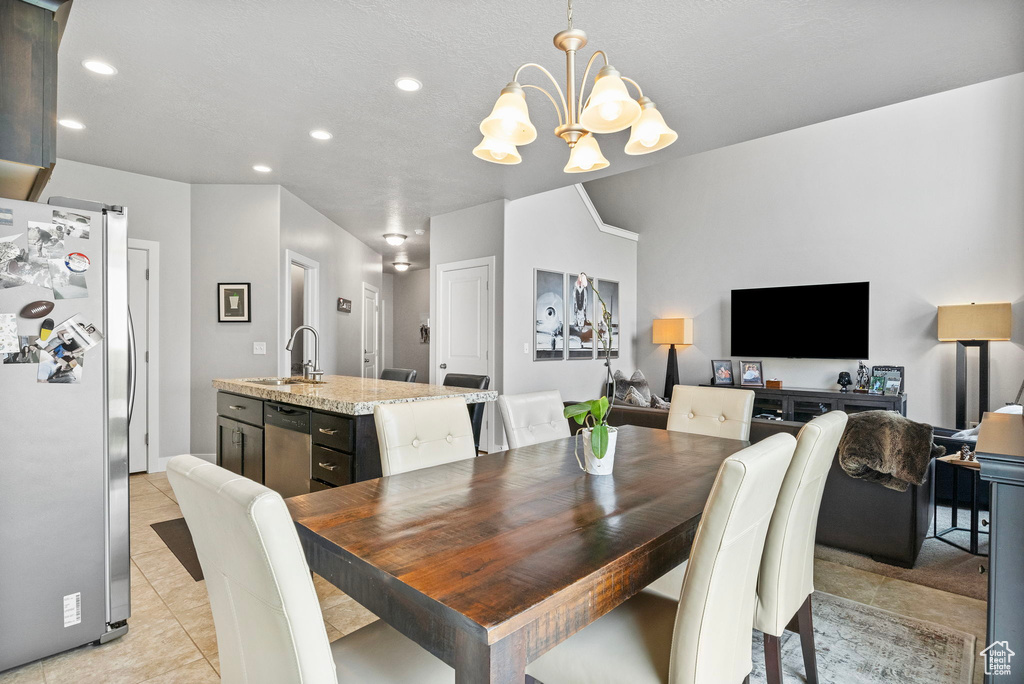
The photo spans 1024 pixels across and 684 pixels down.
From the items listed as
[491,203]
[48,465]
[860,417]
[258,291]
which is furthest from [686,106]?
[258,291]

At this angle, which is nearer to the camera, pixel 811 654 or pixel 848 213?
pixel 811 654

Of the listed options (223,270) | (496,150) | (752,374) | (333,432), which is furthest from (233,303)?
(752,374)

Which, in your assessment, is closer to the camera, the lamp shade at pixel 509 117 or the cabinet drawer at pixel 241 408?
the lamp shade at pixel 509 117

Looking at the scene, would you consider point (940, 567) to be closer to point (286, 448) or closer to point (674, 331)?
point (286, 448)

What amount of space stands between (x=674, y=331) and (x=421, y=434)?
5.32 meters

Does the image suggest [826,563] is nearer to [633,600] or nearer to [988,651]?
[988,651]

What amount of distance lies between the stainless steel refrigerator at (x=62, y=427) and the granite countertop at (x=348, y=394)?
768 mm

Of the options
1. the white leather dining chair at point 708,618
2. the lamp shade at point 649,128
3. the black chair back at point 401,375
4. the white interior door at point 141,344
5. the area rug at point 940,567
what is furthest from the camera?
the white interior door at point 141,344

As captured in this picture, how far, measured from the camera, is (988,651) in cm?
115

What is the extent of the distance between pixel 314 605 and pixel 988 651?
145cm

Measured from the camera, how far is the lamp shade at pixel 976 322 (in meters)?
4.36

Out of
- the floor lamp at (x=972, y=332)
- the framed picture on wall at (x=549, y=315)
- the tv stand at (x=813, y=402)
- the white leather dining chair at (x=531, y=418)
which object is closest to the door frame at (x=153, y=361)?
the framed picture on wall at (x=549, y=315)

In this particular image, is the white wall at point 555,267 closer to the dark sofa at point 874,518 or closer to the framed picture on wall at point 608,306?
the framed picture on wall at point 608,306

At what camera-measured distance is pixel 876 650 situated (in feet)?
6.16
